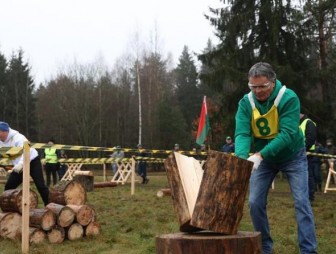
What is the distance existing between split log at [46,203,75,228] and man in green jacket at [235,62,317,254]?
324 cm

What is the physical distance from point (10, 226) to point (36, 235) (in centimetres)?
53

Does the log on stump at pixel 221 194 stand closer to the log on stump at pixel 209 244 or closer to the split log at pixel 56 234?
the log on stump at pixel 209 244

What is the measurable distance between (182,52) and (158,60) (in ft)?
94.9

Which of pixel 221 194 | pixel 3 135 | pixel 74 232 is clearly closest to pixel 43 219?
pixel 74 232

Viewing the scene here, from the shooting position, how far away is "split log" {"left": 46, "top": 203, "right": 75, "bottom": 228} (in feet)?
22.7

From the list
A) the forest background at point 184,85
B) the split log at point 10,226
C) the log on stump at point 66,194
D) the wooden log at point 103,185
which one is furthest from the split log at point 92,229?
the forest background at point 184,85

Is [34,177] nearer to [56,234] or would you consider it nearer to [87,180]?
[56,234]

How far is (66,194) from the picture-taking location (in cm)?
852

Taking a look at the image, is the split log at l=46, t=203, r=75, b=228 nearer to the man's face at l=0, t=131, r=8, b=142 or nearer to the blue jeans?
the man's face at l=0, t=131, r=8, b=142

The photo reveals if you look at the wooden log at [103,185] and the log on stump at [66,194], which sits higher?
the log on stump at [66,194]

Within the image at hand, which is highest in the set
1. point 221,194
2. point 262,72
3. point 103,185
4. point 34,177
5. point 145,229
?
point 262,72

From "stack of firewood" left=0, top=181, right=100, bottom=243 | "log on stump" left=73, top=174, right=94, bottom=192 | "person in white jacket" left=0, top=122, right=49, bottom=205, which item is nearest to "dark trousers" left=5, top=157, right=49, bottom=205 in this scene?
"person in white jacket" left=0, top=122, right=49, bottom=205

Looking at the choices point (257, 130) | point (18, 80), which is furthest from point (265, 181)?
point (18, 80)

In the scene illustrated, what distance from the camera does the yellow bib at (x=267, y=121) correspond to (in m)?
4.34
